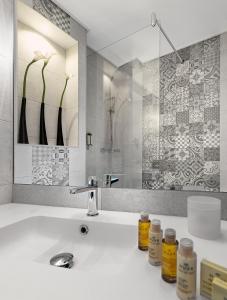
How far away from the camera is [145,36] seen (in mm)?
1024

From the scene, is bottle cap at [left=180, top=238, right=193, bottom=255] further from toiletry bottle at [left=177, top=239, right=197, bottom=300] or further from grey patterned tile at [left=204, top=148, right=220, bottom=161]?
grey patterned tile at [left=204, top=148, right=220, bottom=161]

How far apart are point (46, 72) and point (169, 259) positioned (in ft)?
4.00

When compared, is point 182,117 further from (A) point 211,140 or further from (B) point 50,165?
(B) point 50,165

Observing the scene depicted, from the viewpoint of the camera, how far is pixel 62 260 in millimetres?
734

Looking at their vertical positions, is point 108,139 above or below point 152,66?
below

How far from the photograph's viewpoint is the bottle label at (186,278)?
0.39m

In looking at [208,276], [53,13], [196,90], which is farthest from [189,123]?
[53,13]

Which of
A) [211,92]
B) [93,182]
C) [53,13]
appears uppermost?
[53,13]

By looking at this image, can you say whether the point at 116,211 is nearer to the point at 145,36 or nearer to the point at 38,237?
the point at 38,237

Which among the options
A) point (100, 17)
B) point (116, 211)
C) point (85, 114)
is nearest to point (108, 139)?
point (85, 114)

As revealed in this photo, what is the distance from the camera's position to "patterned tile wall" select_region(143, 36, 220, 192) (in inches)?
34.0

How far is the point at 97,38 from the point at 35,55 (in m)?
0.42

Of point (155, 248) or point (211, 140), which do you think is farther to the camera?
point (211, 140)

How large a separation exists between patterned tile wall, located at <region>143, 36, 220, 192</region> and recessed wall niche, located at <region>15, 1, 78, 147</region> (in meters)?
0.55
